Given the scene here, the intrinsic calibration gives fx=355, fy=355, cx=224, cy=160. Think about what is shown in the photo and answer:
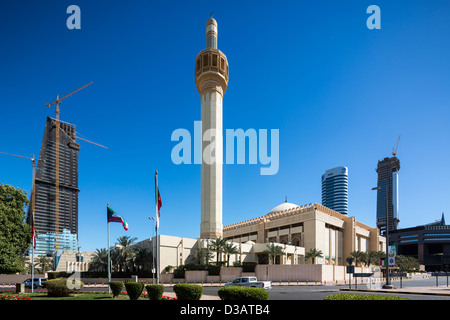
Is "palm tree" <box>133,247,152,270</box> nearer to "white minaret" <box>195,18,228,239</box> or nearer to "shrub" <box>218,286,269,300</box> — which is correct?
"white minaret" <box>195,18,228,239</box>

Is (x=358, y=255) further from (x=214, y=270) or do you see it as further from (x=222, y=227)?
(x=214, y=270)

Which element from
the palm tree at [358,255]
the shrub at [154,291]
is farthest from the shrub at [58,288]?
the palm tree at [358,255]

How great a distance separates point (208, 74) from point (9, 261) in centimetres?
4995

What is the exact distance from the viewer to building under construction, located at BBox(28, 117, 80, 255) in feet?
570

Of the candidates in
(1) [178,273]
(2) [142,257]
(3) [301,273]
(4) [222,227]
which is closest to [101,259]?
(2) [142,257]

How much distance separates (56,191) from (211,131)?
137349 millimetres

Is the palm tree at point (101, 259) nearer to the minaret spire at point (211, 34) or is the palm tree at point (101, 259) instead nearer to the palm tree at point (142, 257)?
the palm tree at point (142, 257)

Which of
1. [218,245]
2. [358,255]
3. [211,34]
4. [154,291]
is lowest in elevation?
[358,255]

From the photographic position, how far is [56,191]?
593 feet

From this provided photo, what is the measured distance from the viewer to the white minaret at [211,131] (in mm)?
71312

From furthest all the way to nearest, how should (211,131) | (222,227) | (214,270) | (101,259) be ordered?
1. (222,227)
2. (211,131)
3. (101,259)
4. (214,270)
